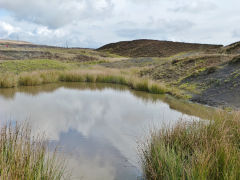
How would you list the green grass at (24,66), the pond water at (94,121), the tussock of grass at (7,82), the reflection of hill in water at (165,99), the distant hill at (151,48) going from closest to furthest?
the pond water at (94,121) → the reflection of hill in water at (165,99) → the tussock of grass at (7,82) → the green grass at (24,66) → the distant hill at (151,48)

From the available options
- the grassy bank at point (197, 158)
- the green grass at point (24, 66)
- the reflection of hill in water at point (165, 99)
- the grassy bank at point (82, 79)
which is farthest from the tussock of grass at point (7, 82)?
the grassy bank at point (197, 158)

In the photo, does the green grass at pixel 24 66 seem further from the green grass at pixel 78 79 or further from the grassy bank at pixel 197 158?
the grassy bank at pixel 197 158

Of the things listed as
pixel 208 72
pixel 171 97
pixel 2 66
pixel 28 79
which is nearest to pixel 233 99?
pixel 171 97

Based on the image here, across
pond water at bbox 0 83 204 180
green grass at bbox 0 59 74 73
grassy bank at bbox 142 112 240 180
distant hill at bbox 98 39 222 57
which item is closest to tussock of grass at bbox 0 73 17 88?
pond water at bbox 0 83 204 180

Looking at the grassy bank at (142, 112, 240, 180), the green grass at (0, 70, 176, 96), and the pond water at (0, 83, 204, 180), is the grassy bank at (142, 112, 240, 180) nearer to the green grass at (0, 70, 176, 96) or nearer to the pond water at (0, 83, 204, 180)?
the pond water at (0, 83, 204, 180)

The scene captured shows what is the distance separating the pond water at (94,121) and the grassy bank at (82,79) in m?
0.68

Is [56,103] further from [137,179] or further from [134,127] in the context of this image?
[137,179]

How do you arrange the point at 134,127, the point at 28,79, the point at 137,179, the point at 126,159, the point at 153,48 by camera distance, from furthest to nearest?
the point at 153,48
the point at 28,79
the point at 134,127
the point at 126,159
the point at 137,179

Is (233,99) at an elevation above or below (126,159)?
above

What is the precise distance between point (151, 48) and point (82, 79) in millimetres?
29161

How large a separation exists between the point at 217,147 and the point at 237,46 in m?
16.7

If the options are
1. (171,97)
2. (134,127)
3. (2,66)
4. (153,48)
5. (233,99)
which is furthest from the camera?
(153,48)

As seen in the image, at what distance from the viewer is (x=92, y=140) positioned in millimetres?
5008

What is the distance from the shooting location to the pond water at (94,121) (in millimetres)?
3908
